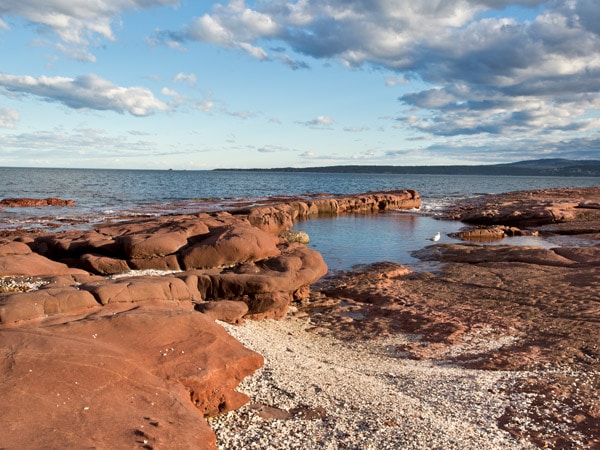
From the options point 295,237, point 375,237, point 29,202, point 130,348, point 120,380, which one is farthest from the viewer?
point 29,202

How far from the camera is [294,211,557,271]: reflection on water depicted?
27.9 m

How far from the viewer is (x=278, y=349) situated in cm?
1309

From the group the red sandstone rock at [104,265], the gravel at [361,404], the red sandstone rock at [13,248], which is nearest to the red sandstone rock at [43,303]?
the gravel at [361,404]

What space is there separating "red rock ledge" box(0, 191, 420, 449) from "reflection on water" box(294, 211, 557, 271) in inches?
336

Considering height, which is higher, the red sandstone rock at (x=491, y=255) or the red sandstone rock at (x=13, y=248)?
the red sandstone rock at (x=13, y=248)

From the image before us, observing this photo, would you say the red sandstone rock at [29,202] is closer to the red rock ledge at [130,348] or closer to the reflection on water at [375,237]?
the reflection on water at [375,237]

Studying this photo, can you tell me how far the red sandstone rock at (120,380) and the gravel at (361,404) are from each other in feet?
2.34

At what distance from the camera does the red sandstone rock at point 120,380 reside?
6.89 metres

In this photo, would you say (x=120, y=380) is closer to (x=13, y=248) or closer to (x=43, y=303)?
(x=43, y=303)

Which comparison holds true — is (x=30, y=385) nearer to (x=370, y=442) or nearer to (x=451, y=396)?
(x=370, y=442)

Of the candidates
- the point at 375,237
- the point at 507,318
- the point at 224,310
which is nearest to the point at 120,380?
the point at 224,310

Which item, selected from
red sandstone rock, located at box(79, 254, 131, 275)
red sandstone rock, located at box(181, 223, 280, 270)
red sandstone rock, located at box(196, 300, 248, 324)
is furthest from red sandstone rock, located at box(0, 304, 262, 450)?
red sandstone rock, located at box(79, 254, 131, 275)

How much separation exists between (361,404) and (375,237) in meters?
27.1

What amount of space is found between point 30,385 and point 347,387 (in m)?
5.98
